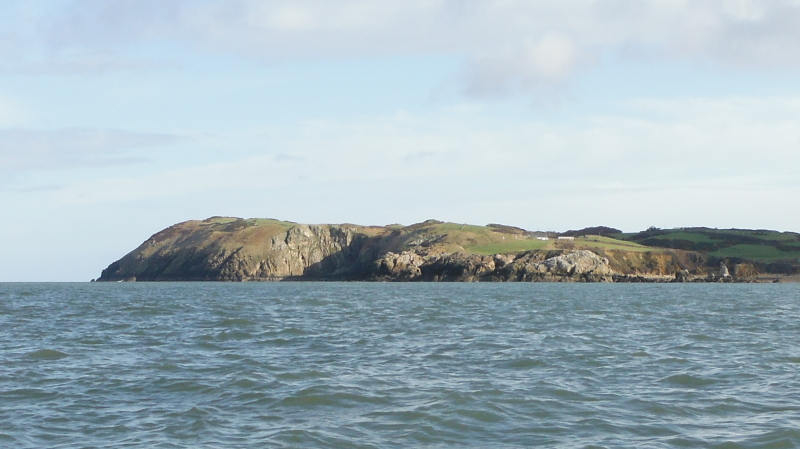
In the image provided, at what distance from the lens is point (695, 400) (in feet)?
57.0

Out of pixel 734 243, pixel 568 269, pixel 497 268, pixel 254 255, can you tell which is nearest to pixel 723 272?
pixel 734 243

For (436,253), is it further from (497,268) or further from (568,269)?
(568,269)

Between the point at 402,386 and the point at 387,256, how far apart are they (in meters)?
119

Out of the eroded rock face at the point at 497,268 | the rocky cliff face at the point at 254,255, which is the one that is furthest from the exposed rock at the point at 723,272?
the rocky cliff face at the point at 254,255

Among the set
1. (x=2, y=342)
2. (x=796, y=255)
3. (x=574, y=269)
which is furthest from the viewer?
(x=796, y=255)

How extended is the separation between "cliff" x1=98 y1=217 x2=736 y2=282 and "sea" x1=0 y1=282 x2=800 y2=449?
88546mm

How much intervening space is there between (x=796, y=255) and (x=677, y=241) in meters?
20.9

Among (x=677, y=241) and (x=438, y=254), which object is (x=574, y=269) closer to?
(x=438, y=254)

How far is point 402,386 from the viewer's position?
749 inches

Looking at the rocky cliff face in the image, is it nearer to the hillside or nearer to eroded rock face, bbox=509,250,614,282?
eroded rock face, bbox=509,250,614,282

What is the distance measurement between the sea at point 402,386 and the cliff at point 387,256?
291ft

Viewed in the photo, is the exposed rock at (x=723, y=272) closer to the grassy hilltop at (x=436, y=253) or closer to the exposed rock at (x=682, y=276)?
the grassy hilltop at (x=436, y=253)

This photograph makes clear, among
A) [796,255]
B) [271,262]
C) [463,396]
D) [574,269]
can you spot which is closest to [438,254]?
[574,269]

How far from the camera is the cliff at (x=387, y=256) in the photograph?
123250mm
